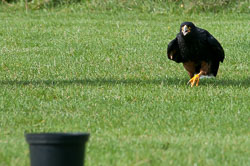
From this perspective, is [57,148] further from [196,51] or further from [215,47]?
[215,47]

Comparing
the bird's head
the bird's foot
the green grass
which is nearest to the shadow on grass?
the green grass

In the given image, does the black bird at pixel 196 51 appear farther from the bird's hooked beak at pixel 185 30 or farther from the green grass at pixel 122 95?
the green grass at pixel 122 95

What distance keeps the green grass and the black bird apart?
10.4 inches

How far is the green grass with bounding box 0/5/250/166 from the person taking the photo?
514 centimetres

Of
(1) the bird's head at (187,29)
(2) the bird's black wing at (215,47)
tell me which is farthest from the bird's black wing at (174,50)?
(2) the bird's black wing at (215,47)

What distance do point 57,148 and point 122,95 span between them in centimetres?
399

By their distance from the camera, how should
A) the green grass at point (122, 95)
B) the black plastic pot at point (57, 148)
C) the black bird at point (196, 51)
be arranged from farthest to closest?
the black bird at point (196, 51) → the green grass at point (122, 95) → the black plastic pot at point (57, 148)

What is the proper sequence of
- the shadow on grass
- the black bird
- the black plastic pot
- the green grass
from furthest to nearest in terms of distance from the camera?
1. the shadow on grass
2. the black bird
3. the green grass
4. the black plastic pot

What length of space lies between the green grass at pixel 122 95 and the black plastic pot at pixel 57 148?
→ 66cm

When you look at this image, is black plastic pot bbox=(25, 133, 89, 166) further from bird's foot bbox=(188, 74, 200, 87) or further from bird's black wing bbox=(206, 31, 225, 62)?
bird's black wing bbox=(206, 31, 225, 62)

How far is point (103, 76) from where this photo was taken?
9633mm

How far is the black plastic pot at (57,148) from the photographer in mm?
3846

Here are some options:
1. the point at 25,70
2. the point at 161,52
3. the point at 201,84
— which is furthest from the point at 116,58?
the point at 201,84

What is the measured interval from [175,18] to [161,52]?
4.71m
